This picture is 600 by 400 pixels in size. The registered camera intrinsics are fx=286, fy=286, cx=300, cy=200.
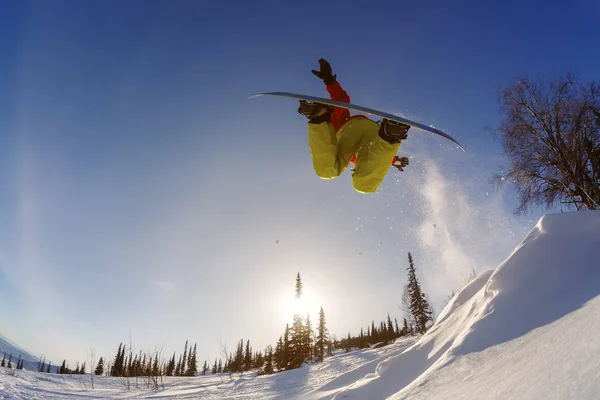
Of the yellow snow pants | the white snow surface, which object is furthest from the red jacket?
the white snow surface

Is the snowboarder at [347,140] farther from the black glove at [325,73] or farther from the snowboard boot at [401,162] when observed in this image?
the snowboard boot at [401,162]

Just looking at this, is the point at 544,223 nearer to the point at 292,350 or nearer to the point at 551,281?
the point at 551,281

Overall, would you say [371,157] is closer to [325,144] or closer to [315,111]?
[325,144]

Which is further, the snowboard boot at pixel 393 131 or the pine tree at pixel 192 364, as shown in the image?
the pine tree at pixel 192 364

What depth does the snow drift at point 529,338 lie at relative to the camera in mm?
1456

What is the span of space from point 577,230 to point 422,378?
2.62 meters

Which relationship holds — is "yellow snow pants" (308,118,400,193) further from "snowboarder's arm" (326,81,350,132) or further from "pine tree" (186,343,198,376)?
"pine tree" (186,343,198,376)

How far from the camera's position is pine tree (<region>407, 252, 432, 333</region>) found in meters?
30.6

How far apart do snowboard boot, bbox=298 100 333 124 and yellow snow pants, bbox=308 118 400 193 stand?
60 millimetres

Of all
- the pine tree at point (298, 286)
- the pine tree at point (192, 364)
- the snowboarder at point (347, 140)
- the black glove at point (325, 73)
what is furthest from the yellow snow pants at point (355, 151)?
A: the pine tree at point (192, 364)

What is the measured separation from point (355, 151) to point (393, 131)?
0.55 metres

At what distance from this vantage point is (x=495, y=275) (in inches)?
139

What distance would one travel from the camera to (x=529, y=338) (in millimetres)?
2143

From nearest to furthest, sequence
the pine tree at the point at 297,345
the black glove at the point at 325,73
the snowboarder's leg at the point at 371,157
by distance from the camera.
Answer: the snowboarder's leg at the point at 371,157, the black glove at the point at 325,73, the pine tree at the point at 297,345
